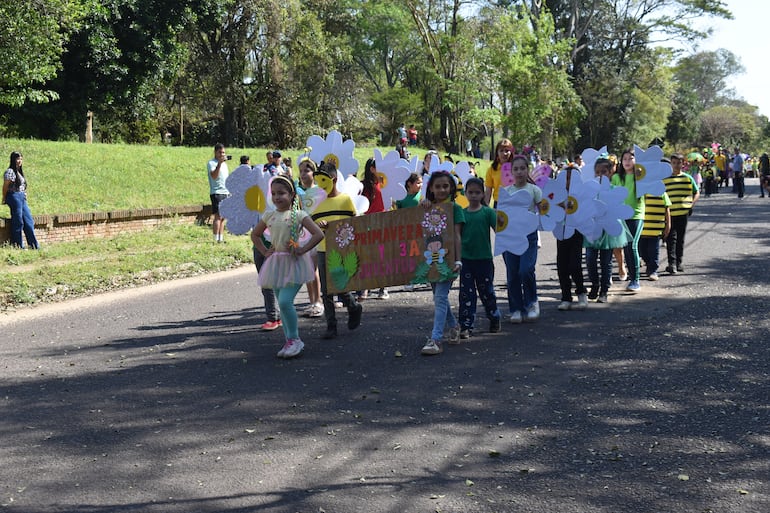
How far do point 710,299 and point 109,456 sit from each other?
7.70m

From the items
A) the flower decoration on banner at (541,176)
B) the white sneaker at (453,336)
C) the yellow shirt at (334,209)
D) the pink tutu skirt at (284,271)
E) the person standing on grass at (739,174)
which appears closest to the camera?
the pink tutu skirt at (284,271)

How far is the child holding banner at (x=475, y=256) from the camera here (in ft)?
27.0

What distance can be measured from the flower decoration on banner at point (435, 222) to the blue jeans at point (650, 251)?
548 cm

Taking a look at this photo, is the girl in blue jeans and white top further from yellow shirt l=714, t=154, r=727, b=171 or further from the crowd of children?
yellow shirt l=714, t=154, r=727, b=171

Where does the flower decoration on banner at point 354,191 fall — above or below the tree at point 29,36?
below

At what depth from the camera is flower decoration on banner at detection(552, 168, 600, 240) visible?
9.39m

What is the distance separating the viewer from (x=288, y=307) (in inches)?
299

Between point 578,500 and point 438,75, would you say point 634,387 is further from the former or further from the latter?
point 438,75

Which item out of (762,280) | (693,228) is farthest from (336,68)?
(762,280)

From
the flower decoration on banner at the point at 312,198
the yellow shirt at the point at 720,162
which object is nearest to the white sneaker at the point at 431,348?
the flower decoration on banner at the point at 312,198

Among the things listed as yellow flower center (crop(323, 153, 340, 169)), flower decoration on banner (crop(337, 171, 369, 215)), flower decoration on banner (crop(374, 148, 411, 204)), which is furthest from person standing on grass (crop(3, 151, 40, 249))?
flower decoration on banner (crop(337, 171, 369, 215))

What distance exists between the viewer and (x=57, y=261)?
14.2 meters

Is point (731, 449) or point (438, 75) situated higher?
point (438, 75)

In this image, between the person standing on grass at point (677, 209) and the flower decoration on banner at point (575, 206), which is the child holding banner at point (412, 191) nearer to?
the flower decoration on banner at point (575, 206)
